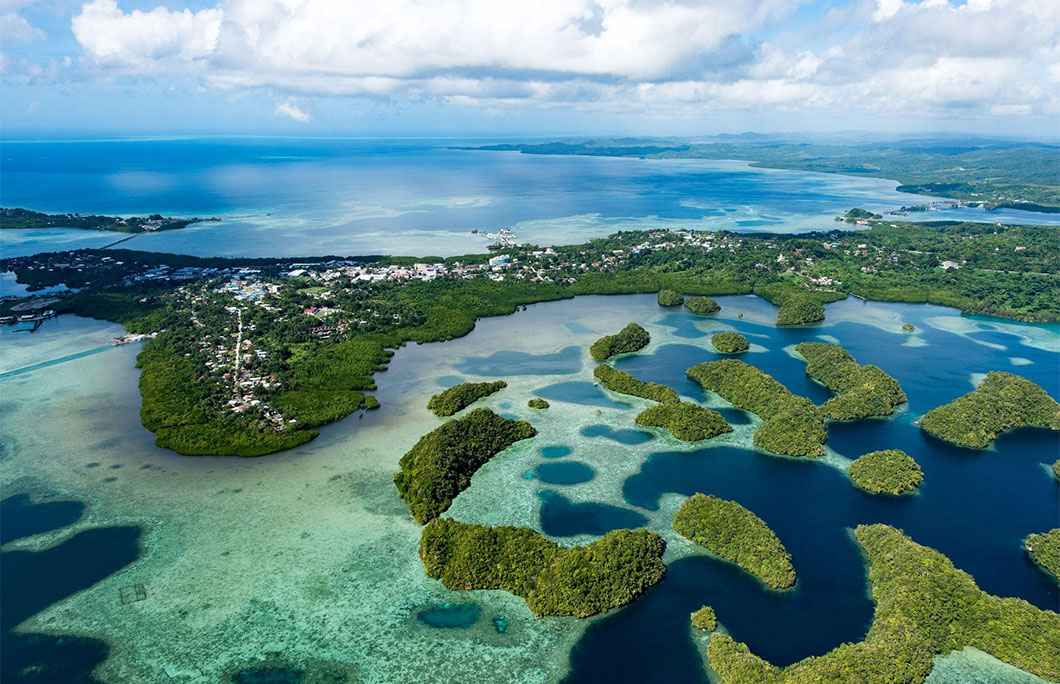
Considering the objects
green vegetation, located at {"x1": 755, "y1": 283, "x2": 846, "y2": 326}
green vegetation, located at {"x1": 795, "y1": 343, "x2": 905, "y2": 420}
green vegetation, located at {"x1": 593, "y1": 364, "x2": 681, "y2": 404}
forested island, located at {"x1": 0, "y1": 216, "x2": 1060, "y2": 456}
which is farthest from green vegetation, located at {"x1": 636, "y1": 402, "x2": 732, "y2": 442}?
green vegetation, located at {"x1": 755, "y1": 283, "x2": 846, "y2": 326}

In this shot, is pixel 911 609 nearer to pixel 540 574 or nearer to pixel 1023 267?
pixel 540 574

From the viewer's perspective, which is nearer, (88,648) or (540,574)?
(88,648)

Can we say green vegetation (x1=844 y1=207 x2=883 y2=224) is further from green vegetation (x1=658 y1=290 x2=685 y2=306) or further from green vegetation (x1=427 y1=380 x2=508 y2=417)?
green vegetation (x1=427 y1=380 x2=508 y2=417)

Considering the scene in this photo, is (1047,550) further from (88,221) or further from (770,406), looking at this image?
(88,221)

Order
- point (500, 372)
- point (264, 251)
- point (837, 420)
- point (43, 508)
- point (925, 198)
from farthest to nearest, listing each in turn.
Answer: point (925, 198), point (264, 251), point (500, 372), point (837, 420), point (43, 508)

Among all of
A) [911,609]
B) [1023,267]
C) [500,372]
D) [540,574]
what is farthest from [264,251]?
[1023,267]
